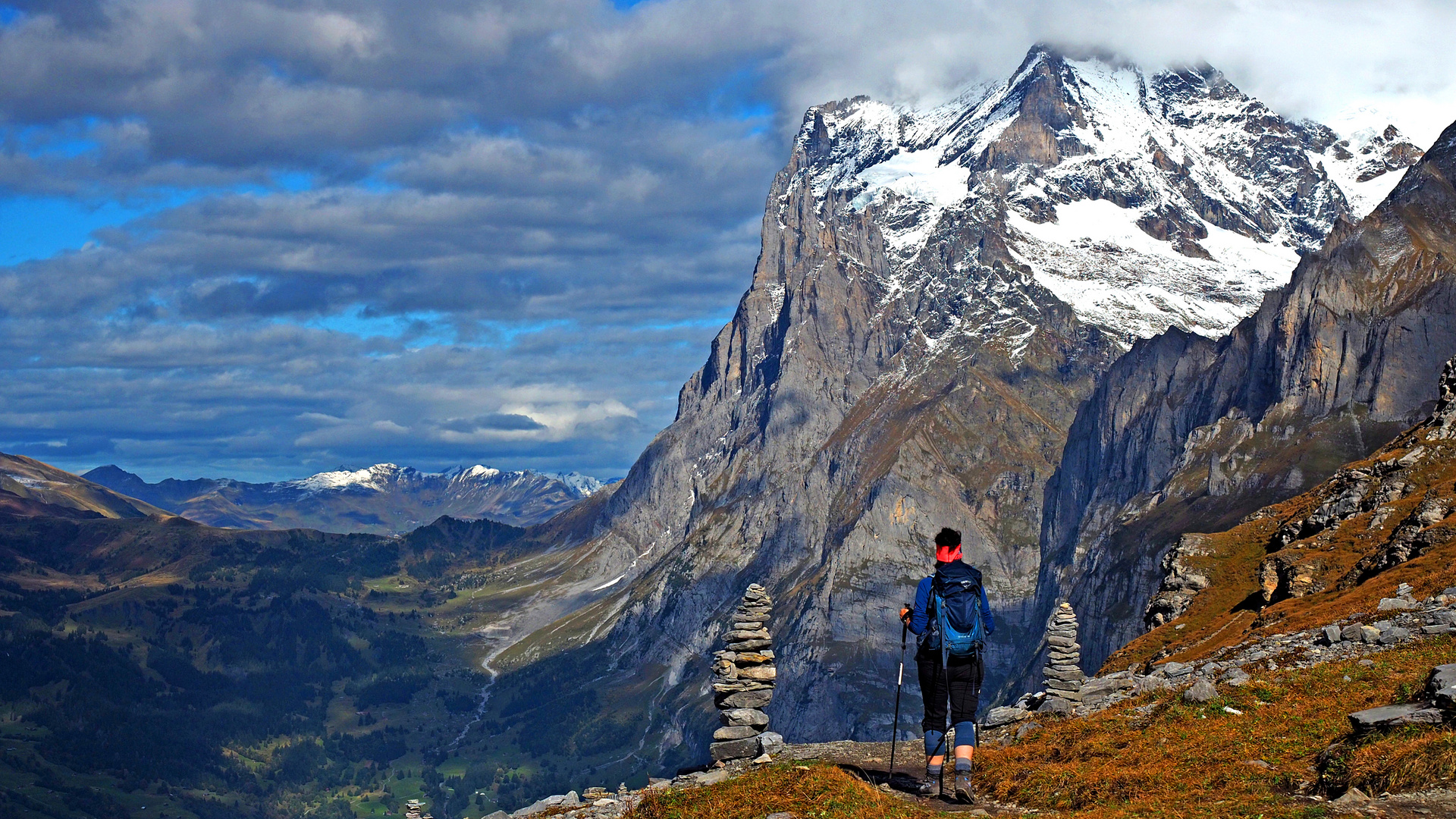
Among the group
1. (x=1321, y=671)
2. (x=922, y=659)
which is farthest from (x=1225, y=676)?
(x=922, y=659)

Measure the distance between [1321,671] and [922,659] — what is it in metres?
15.5

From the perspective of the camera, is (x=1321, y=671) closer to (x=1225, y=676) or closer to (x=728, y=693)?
(x=1225, y=676)

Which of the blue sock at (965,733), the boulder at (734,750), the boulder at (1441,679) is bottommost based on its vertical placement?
the boulder at (734,750)

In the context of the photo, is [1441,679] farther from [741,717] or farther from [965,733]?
[741,717]

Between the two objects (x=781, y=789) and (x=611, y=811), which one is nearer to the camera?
(x=781, y=789)

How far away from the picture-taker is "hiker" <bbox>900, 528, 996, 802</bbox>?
98.0 ft

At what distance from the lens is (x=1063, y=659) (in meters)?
55.8

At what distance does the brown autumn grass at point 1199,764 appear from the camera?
26.1 meters

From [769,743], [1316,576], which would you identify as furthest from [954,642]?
[1316,576]

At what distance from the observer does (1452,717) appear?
26188mm

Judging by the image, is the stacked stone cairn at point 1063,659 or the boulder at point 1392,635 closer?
the boulder at point 1392,635

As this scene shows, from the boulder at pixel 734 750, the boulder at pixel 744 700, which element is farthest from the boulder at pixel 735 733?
the boulder at pixel 744 700

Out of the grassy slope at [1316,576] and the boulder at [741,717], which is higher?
the grassy slope at [1316,576]

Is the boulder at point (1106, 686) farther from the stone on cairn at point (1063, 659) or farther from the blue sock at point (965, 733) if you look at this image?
the blue sock at point (965, 733)
